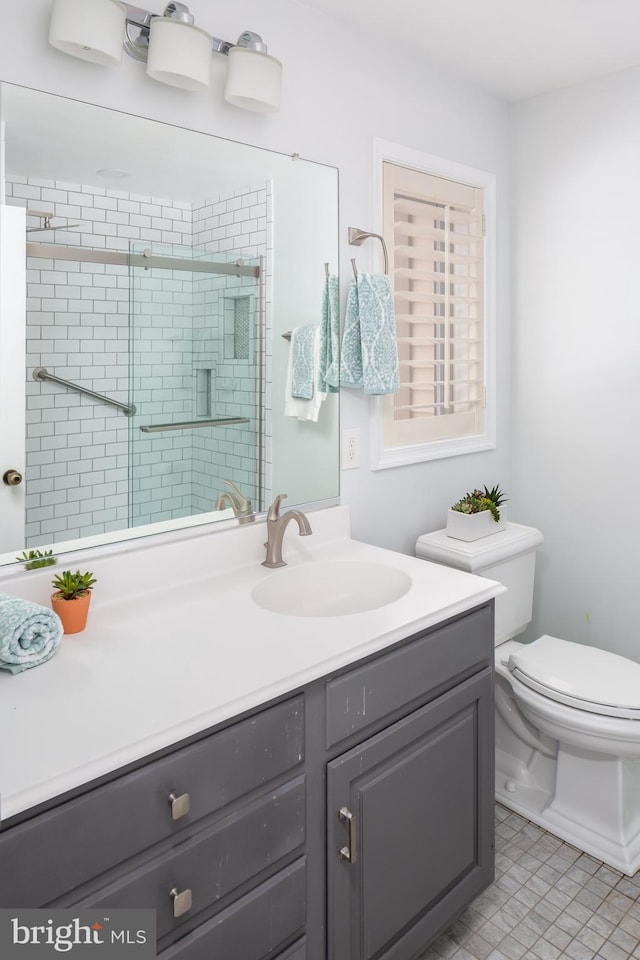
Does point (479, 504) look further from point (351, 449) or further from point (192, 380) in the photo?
point (192, 380)

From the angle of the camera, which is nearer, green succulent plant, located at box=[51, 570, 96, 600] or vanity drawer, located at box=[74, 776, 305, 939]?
vanity drawer, located at box=[74, 776, 305, 939]

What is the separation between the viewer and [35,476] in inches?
56.1

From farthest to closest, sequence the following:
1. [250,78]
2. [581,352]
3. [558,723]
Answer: [581,352]
[558,723]
[250,78]

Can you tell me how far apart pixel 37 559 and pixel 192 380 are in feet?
1.84

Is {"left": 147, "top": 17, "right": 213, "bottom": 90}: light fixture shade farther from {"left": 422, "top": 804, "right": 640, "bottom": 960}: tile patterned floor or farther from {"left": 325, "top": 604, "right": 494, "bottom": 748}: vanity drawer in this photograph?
{"left": 422, "top": 804, "right": 640, "bottom": 960}: tile patterned floor

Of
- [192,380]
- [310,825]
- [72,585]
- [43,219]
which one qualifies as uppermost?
[43,219]

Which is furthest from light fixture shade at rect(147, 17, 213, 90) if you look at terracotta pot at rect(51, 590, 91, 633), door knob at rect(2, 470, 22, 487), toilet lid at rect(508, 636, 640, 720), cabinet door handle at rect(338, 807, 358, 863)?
toilet lid at rect(508, 636, 640, 720)

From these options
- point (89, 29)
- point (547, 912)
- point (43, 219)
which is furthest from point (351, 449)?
point (547, 912)

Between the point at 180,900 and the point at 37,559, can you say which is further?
the point at 37,559

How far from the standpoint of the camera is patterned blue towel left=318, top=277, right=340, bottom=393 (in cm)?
198

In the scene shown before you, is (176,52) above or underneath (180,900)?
above

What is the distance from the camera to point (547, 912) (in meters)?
1.77

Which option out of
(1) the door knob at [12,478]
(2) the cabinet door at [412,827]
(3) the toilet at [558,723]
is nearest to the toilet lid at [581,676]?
(3) the toilet at [558,723]

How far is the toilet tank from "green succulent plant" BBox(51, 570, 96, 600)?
119 centimetres
